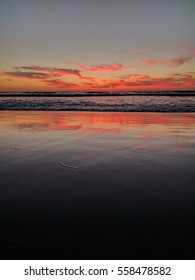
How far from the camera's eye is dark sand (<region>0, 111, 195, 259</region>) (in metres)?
1.71

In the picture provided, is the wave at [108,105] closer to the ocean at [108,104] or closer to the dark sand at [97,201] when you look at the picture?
the ocean at [108,104]

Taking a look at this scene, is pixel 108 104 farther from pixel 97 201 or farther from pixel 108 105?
pixel 97 201

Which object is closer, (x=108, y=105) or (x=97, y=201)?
(x=97, y=201)

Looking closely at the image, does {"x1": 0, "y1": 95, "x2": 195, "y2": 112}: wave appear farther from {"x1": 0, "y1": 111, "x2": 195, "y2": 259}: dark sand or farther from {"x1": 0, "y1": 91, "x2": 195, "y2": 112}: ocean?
{"x1": 0, "y1": 111, "x2": 195, "y2": 259}: dark sand

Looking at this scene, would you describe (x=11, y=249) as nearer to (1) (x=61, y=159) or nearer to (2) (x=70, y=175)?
(2) (x=70, y=175)

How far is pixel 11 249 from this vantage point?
66.8 inches

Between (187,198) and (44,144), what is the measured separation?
336 cm

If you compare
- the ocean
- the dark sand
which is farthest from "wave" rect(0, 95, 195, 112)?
the dark sand

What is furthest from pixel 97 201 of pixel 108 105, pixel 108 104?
pixel 108 104

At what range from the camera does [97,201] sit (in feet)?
7.80

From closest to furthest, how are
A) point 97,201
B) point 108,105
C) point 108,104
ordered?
1. point 97,201
2. point 108,105
3. point 108,104

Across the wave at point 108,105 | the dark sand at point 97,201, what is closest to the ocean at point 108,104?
the wave at point 108,105

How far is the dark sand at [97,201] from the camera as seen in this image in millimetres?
1712

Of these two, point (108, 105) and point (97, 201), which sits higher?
point (108, 105)
